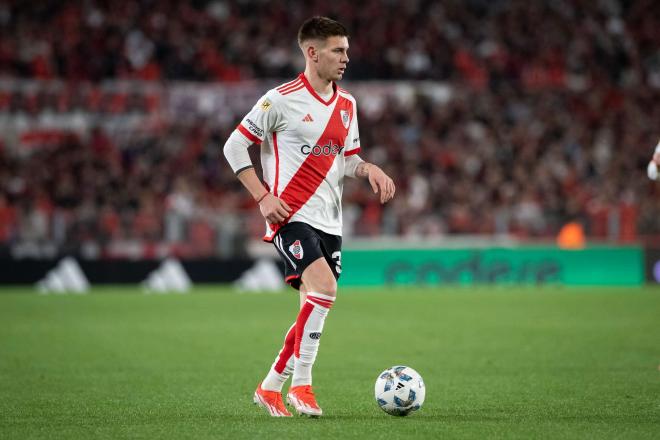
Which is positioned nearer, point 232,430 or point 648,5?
point 232,430

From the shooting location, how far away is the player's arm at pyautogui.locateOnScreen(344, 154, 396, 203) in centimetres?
702

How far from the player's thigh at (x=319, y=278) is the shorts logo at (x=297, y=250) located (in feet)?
0.30

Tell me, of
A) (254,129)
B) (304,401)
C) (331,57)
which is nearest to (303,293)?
(304,401)

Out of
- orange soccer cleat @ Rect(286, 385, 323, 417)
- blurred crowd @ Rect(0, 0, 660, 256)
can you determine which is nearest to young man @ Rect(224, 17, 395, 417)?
orange soccer cleat @ Rect(286, 385, 323, 417)

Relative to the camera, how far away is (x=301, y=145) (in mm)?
7070

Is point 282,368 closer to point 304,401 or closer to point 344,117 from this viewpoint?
point 304,401

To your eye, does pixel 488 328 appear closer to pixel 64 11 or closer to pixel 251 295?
pixel 251 295

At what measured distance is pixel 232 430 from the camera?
6398 mm

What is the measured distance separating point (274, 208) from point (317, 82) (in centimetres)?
93

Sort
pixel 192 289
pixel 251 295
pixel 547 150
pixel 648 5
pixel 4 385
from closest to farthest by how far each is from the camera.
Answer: pixel 4 385 → pixel 251 295 → pixel 192 289 → pixel 547 150 → pixel 648 5

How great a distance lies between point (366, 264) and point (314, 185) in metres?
16.3

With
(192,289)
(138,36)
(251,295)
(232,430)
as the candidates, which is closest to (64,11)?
(138,36)

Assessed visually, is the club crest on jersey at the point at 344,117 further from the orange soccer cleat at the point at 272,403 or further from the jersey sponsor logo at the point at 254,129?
the orange soccer cleat at the point at 272,403

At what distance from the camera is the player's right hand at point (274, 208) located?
22.4 ft
